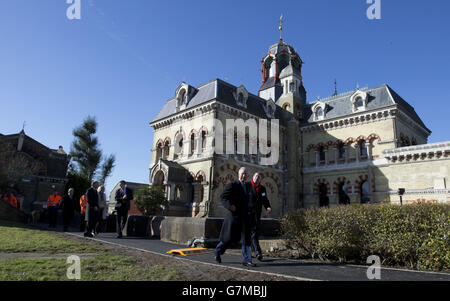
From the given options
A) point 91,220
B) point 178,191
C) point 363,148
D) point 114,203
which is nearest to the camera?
point 91,220

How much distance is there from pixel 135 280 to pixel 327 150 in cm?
2590

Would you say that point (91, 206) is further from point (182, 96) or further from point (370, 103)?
point (370, 103)

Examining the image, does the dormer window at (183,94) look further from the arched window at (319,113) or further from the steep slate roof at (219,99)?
the arched window at (319,113)

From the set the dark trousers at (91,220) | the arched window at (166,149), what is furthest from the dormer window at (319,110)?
the dark trousers at (91,220)

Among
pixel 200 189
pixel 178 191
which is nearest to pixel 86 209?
pixel 200 189

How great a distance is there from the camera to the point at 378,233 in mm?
6840

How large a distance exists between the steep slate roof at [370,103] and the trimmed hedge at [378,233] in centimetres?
2031

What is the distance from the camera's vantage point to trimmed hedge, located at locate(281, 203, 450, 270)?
6.21 meters

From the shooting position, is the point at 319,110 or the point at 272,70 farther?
the point at 272,70

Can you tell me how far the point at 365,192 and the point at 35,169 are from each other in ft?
97.0

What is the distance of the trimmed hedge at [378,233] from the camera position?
6.21 metres

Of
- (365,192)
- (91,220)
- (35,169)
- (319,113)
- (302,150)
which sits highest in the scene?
(319,113)
